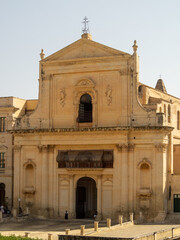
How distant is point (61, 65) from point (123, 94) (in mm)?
6490

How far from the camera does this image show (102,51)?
48531 millimetres

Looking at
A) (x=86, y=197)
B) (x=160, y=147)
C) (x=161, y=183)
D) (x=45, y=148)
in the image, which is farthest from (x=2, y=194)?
(x=160, y=147)

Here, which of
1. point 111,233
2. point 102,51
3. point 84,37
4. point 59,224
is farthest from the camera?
point 84,37

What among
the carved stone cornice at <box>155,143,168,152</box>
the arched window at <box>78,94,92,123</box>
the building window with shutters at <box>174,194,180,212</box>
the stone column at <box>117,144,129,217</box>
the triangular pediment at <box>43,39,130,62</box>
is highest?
the triangular pediment at <box>43,39,130,62</box>

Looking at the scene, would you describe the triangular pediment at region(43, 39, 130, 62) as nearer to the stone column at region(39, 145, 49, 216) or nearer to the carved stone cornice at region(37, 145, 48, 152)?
the carved stone cornice at region(37, 145, 48, 152)

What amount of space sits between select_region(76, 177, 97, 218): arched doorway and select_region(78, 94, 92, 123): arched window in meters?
5.39

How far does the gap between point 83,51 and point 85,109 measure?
16.6 feet

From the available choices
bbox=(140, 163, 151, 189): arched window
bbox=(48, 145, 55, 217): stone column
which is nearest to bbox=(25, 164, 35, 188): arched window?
bbox=(48, 145, 55, 217): stone column

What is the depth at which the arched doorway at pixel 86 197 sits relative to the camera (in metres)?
49.8

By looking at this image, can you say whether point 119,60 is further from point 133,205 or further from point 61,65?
point 133,205

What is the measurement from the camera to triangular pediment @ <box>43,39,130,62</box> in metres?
48.2

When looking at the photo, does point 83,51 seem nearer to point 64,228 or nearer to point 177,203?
point 177,203

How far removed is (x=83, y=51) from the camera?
4941 centimetres

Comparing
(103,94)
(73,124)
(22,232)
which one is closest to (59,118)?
(73,124)
